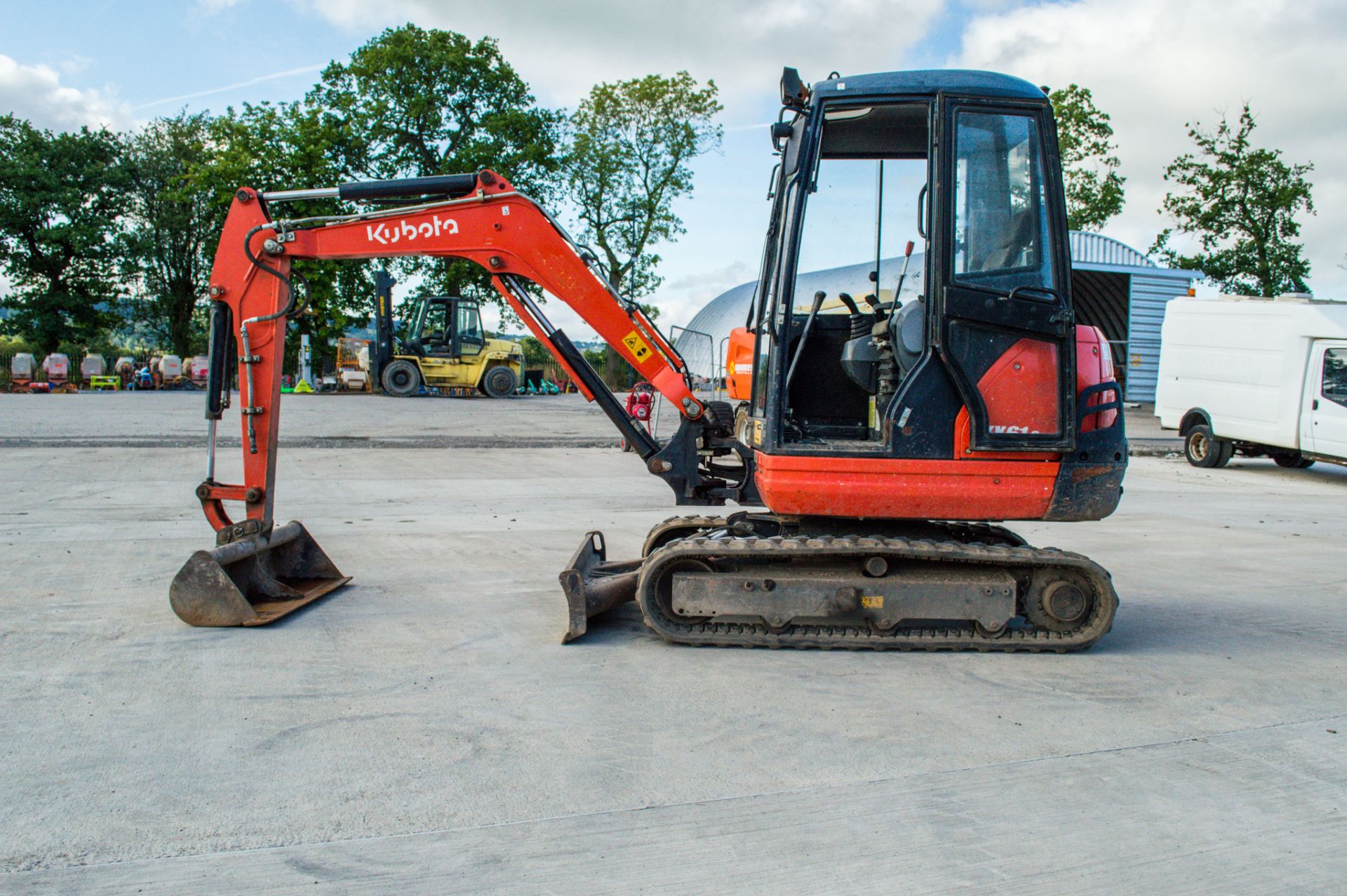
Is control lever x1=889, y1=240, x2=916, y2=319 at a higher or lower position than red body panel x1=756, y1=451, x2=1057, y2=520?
higher

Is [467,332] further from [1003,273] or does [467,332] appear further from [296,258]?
[1003,273]

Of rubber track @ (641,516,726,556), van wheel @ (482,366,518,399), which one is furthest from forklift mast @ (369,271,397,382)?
rubber track @ (641,516,726,556)

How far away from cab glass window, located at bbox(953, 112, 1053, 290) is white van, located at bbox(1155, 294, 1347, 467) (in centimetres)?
1173

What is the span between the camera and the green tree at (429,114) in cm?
4088

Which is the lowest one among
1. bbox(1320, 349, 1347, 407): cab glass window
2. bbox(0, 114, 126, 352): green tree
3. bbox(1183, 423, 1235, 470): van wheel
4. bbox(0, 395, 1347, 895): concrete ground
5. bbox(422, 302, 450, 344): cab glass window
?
bbox(0, 395, 1347, 895): concrete ground

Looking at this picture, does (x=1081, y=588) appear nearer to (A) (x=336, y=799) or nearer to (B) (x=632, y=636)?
(B) (x=632, y=636)

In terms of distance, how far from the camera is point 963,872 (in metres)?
2.93

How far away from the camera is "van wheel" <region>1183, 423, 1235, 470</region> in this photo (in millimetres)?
15898

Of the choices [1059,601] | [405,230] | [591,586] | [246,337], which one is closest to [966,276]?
[1059,601]

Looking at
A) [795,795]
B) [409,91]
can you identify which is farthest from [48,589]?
[409,91]

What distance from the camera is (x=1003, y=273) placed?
196 inches

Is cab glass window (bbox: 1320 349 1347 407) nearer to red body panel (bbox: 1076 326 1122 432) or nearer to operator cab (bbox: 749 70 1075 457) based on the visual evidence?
red body panel (bbox: 1076 326 1122 432)

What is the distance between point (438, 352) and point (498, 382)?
2171 mm

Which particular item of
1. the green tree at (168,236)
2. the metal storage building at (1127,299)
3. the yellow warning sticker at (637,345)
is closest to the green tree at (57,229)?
the green tree at (168,236)
